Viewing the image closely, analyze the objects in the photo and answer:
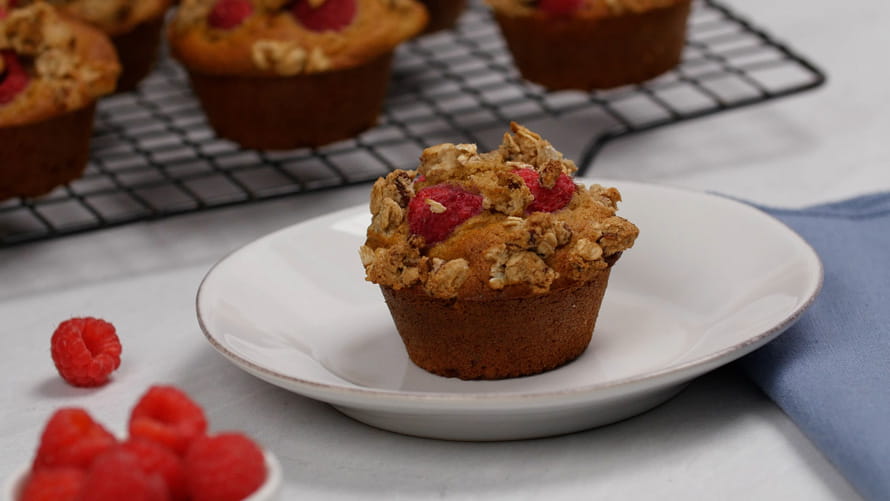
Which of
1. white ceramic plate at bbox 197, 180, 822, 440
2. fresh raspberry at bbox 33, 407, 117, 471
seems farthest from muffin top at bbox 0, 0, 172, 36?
fresh raspberry at bbox 33, 407, 117, 471

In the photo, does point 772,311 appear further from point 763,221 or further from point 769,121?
point 769,121

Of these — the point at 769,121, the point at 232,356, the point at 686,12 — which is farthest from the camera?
the point at 769,121

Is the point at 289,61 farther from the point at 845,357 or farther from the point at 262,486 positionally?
the point at 262,486

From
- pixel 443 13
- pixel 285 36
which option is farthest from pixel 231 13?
pixel 443 13

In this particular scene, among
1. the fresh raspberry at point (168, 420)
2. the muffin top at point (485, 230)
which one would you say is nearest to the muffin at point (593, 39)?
the muffin top at point (485, 230)

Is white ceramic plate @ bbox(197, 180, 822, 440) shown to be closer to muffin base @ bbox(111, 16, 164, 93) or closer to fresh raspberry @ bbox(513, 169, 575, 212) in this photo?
fresh raspberry @ bbox(513, 169, 575, 212)

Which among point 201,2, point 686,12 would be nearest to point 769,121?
point 686,12
